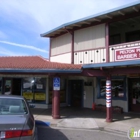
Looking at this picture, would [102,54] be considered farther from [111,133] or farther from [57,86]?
[111,133]

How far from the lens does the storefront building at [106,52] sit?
920 centimetres

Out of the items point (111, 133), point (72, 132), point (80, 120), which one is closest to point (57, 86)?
point (80, 120)

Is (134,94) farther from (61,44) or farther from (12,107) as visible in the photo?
(12,107)

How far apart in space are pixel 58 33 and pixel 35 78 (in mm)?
3593

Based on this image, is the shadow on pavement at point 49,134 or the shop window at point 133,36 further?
the shop window at point 133,36

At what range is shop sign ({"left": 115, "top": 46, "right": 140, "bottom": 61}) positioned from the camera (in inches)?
353

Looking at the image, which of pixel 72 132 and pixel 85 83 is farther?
pixel 85 83

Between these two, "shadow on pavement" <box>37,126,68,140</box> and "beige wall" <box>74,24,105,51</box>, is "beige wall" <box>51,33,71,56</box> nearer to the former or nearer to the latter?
"beige wall" <box>74,24,105,51</box>

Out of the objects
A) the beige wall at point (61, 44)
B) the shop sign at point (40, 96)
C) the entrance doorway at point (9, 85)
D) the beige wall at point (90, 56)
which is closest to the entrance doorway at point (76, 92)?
the shop sign at point (40, 96)

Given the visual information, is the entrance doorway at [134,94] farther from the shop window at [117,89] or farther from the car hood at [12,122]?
the car hood at [12,122]

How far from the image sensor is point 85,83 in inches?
528

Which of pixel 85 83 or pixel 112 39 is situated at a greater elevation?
pixel 112 39

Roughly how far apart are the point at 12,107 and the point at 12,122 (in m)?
1.13

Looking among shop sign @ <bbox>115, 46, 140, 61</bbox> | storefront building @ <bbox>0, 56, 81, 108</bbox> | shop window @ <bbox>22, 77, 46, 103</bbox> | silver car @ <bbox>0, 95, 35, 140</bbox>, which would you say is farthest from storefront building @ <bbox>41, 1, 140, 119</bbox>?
silver car @ <bbox>0, 95, 35, 140</bbox>
